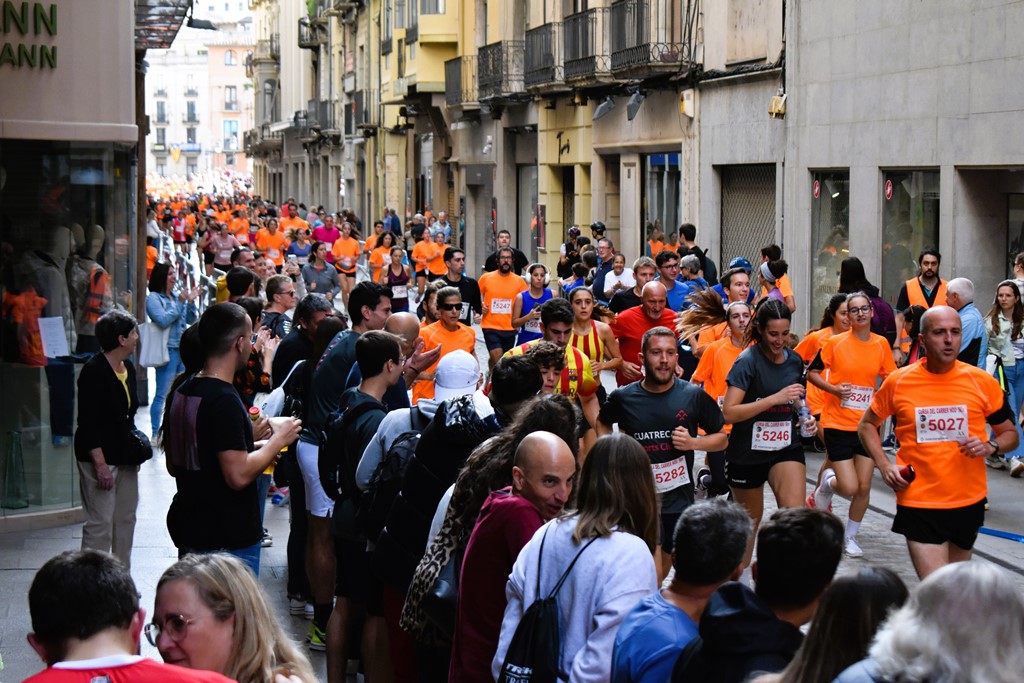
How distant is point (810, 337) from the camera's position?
11.5 metres

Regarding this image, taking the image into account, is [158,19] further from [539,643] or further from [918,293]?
[539,643]

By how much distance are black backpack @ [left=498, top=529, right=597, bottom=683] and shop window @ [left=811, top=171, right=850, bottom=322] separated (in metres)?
15.2

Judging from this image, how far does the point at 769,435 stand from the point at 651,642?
485 cm

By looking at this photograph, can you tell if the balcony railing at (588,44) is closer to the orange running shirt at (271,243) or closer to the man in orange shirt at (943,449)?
the orange running shirt at (271,243)

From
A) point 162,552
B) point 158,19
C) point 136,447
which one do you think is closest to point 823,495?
point 162,552

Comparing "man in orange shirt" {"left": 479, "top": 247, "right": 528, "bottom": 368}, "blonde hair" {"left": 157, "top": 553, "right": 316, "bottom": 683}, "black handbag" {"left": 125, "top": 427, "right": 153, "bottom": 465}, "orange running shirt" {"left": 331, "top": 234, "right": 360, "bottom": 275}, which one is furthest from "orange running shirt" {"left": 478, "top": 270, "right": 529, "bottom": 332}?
"blonde hair" {"left": 157, "top": 553, "right": 316, "bottom": 683}

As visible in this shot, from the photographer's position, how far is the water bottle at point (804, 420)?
9.18 metres

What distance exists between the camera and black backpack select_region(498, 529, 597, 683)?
182 inches

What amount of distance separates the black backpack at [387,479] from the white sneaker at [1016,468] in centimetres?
791

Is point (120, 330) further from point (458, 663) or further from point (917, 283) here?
point (917, 283)

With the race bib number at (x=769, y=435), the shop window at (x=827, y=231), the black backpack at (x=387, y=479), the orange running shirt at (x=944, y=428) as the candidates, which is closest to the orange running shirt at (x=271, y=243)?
the shop window at (x=827, y=231)

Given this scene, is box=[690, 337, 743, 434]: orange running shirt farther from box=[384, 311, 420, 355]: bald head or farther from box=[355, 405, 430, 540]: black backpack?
box=[355, 405, 430, 540]: black backpack

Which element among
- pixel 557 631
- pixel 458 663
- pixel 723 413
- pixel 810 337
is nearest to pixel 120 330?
pixel 723 413

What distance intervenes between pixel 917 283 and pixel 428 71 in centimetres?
2943
